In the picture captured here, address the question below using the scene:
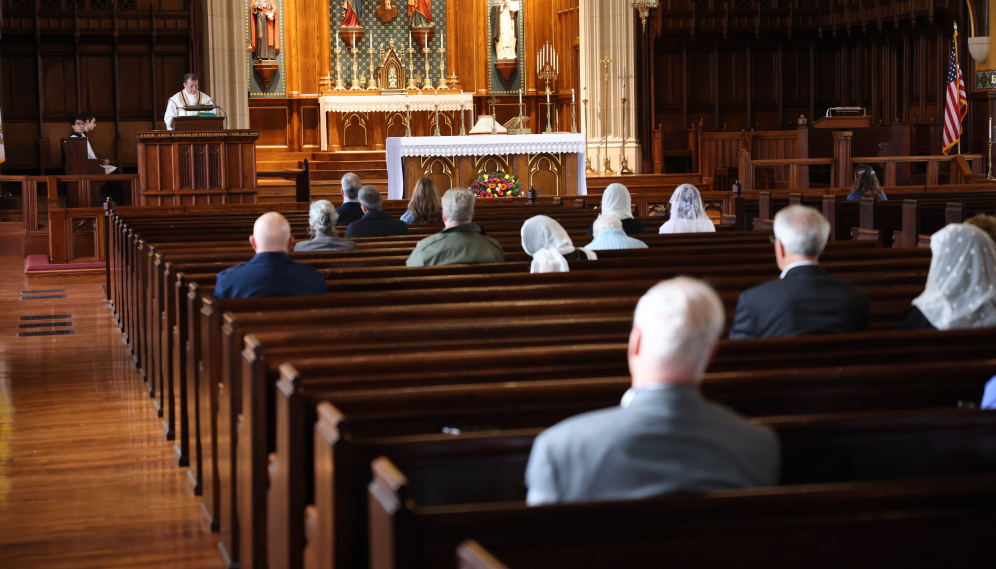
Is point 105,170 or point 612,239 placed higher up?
point 105,170

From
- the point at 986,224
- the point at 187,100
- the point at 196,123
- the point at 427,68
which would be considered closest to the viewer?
the point at 986,224

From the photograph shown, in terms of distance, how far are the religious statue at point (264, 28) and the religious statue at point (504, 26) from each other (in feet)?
11.0

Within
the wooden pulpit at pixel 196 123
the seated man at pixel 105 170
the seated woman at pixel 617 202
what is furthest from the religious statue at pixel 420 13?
the seated woman at pixel 617 202

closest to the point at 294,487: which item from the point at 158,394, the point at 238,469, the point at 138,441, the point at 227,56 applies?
the point at 238,469

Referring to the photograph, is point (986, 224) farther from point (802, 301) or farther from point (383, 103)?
point (383, 103)

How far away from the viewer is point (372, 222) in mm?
6582

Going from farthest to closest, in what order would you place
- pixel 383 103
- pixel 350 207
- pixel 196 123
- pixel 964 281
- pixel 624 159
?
pixel 383 103 < pixel 624 159 < pixel 196 123 < pixel 350 207 < pixel 964 281

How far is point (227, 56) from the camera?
558 inches

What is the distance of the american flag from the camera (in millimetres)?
13367

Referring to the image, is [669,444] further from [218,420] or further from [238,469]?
[218,420]

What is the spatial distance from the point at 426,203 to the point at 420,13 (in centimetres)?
1069

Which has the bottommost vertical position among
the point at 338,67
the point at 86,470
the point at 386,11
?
the point at 86,470

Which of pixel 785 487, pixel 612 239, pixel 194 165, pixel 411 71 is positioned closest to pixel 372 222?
pixel 612 239

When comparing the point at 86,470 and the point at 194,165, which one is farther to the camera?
the point at 194,165
